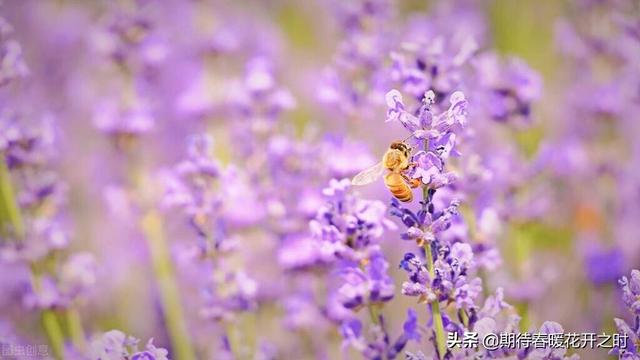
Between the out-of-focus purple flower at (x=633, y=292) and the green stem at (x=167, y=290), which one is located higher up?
the green stem at (x=167, y=290)

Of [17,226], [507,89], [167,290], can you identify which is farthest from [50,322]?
[507,89]

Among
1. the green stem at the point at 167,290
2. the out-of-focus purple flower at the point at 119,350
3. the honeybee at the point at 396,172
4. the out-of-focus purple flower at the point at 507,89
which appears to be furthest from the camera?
the green stem at the point at 167,290

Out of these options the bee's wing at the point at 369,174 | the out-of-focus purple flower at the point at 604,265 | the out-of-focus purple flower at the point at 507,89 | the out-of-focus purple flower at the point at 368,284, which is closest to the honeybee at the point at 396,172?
the bee's wing at the point at 369,174

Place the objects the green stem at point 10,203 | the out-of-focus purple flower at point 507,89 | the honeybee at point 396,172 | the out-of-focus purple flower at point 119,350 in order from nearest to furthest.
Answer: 1. the out-of-focus purple flower at point 119,350
2. the honeybee at point 396,172
3. the green stem at point 10,203
4. the out-of-focus purple flower at point 507,89

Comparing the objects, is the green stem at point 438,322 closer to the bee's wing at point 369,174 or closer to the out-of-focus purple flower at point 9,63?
the bee's wing at point 369,174

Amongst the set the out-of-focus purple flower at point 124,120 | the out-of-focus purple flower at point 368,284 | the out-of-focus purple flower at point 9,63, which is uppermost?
the out-of-focus purple flower at point 124,120

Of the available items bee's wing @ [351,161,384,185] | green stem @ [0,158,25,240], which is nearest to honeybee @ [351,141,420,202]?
bee's wing @ [351,161,384,185]

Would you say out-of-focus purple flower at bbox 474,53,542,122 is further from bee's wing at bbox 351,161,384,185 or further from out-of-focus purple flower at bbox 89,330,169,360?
out-of-focus purple flower at bbox 89,330,169,360

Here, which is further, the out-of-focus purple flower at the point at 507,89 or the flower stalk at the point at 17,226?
the out-of-focus purple flower at the point at 507,89

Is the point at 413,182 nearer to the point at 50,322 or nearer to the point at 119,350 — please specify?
the point at 119,350

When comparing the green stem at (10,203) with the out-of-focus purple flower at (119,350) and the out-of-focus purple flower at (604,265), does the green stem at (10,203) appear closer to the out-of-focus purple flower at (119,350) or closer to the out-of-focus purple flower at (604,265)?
the out-of-focus purple flower at (119,350)
